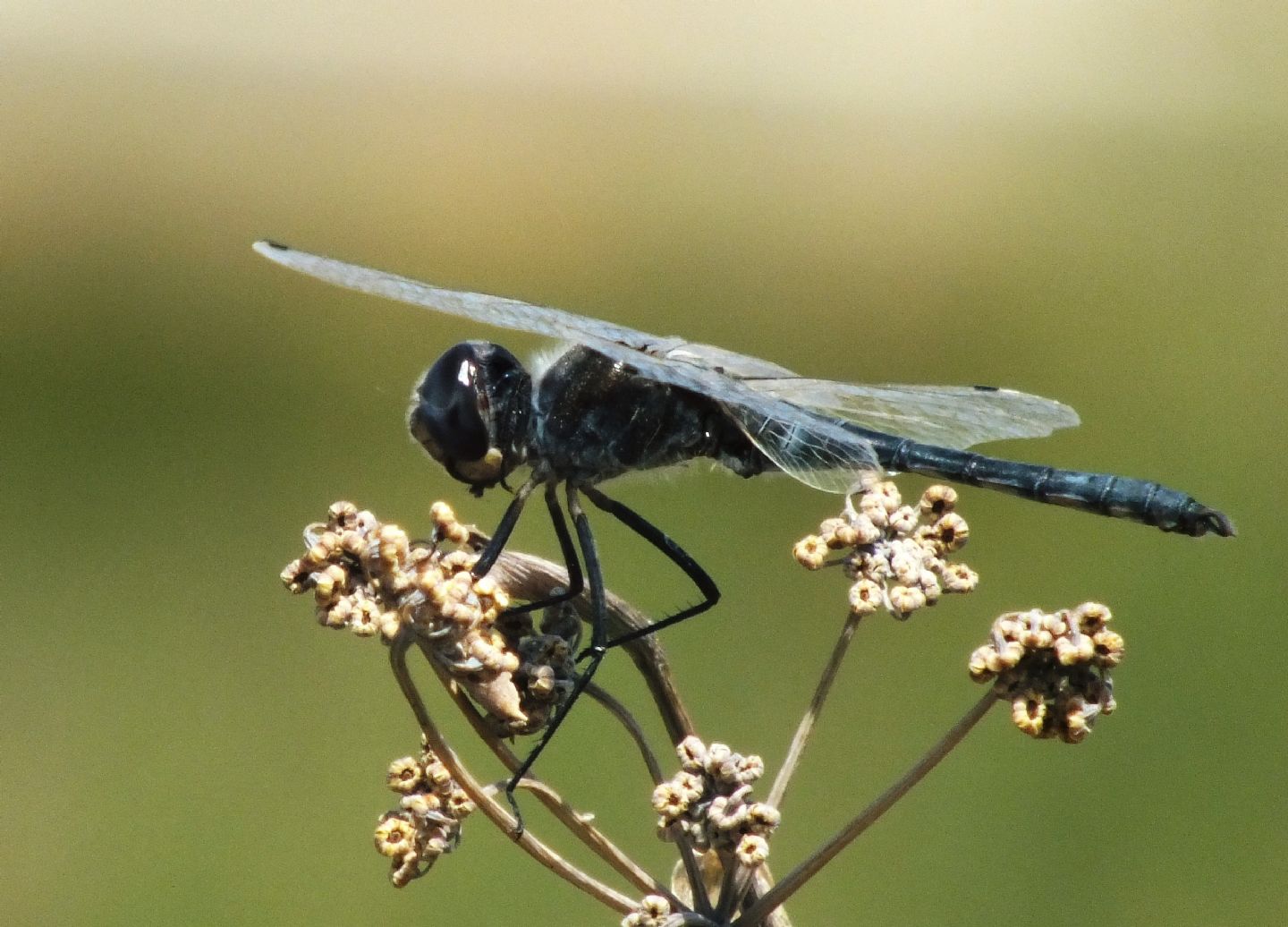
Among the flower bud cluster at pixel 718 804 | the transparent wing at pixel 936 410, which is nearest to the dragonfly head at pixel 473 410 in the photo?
the transparent wing at pixel 936 410

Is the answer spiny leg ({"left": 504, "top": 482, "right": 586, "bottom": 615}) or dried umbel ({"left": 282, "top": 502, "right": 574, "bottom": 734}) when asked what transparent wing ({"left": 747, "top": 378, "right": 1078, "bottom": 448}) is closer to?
spiny leg ({"left": 504, "top": 482, "right": 586, "bottom": 615})

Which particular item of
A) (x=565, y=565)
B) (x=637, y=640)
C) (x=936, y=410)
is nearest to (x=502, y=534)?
(x=565, y=565)

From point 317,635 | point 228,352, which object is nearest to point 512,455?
point 317,635

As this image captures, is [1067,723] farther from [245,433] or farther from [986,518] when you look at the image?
[245,433]

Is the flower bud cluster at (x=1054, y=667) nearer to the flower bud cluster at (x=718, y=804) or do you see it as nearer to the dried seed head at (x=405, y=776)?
the flower bud cluster at (x=718, y=804)

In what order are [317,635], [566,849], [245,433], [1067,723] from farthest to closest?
[245,433], [317,635], [566,849], [1067,723]
